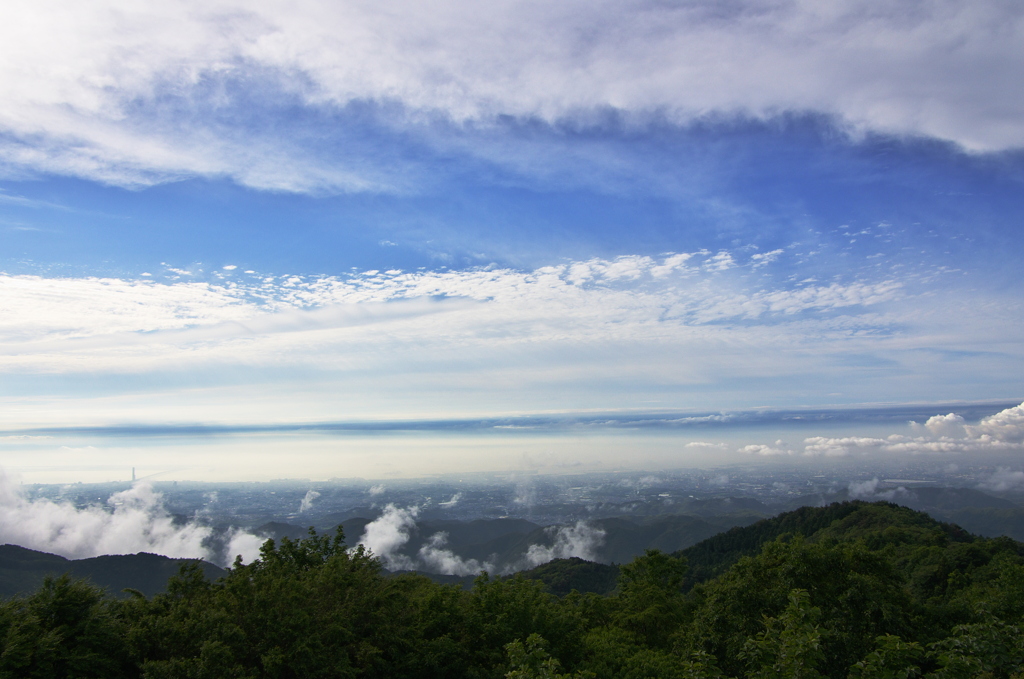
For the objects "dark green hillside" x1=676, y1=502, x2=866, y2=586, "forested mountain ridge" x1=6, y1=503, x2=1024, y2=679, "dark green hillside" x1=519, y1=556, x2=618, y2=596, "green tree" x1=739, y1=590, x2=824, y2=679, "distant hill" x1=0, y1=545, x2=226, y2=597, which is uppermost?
"green tree" x1=739, y1=590, x2=824, y2=679

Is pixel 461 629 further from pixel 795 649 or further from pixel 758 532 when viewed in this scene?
pixel 758 532

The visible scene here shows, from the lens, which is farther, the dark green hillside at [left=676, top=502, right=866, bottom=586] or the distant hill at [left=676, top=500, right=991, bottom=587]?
the dark green hillside at [left=676, top=502, right=866, bottom=586]

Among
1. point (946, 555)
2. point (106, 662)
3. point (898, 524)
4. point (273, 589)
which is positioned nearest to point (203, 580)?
point (273, 589)

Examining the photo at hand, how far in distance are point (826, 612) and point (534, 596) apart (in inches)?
496

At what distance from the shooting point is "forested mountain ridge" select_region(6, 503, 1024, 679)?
40.7 feet

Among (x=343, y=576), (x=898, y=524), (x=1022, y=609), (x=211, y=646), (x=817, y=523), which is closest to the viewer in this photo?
(x=211, y=646)

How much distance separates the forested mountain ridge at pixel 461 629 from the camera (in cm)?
1241

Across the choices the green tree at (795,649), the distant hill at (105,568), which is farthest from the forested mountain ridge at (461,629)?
the distant hill at (105,568)

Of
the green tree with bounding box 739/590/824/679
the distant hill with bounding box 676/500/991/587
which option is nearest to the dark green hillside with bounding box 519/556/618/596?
the distant hill with bounding box 676/500/991/587

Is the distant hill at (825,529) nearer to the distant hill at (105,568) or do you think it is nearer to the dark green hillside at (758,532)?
the dark green hillside at (758,532)

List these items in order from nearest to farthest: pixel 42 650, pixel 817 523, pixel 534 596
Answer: pixel 42 650
pixel 534 596
pixel 817 523

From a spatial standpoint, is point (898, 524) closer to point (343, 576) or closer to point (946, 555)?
point (946, 555)

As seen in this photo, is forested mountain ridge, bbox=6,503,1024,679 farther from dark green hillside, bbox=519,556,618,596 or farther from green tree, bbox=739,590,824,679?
dark green hillside, bbox=519,556,618,596

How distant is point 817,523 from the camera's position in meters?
144
